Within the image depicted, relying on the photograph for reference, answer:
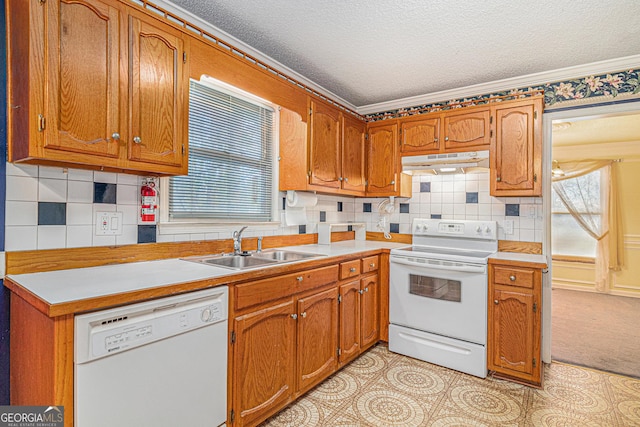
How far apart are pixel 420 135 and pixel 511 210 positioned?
3.39 ft

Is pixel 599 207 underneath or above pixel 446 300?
above

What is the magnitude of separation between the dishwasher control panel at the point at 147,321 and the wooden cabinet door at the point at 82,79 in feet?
2.20

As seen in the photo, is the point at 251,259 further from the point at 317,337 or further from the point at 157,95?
the point at 157,95

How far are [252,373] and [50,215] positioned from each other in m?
1.24

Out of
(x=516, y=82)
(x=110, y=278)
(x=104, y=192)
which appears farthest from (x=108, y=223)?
(x=516, y=82)

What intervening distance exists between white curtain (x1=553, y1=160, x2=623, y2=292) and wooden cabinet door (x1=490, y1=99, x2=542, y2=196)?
10.9ft

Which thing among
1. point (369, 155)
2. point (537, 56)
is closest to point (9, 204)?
point (369, 155)

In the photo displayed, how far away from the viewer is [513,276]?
2428mm

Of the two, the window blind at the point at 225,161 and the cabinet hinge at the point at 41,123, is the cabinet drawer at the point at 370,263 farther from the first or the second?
the cabinet hinge at the point at 41,123

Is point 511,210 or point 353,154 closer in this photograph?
point 511,210

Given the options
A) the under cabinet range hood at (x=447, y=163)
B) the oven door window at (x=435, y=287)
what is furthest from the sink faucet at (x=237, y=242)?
the under cabinet range hood at (x=447, y=163)

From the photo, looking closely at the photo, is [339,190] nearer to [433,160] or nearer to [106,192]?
[433,160]

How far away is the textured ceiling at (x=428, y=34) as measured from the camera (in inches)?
75.6

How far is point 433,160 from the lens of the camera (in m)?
3.00
